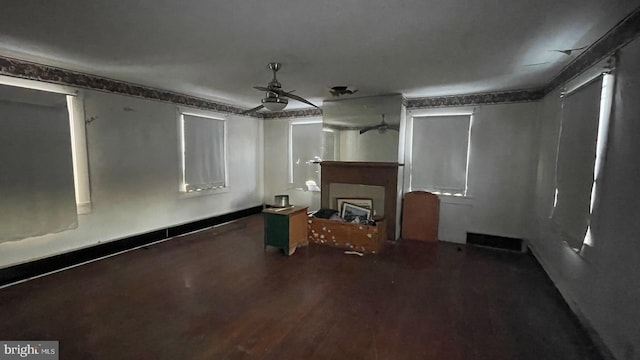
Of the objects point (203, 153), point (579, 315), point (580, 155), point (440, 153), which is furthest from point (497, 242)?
point (203, 153)

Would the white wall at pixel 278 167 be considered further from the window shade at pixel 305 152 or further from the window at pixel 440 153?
the window at pixel 440 153

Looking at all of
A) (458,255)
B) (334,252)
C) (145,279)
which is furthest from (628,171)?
(145,279)

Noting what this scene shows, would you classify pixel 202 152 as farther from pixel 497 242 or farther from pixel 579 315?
pixel 579 315

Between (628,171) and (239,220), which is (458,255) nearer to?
(628,171)

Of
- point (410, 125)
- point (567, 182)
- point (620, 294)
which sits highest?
point (410, 125)

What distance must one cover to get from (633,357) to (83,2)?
4.15m

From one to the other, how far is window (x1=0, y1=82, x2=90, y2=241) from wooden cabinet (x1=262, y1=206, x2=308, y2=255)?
237cm

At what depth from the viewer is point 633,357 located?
1735mm

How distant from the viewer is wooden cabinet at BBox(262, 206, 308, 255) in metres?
4.02

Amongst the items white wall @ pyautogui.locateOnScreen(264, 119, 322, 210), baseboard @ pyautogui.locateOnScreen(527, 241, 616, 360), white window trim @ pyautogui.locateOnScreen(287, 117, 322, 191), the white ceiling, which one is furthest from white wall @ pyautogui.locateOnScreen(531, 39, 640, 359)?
white window trim @ pyautogui.locateOnScreen(287, 117, 322, 191)

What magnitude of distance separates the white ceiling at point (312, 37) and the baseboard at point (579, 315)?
7.69ft

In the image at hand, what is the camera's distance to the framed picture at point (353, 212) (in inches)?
180

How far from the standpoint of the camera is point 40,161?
3.16 metres

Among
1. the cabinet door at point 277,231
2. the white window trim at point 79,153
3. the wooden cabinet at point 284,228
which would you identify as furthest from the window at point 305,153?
the white window trim at point 79,153
